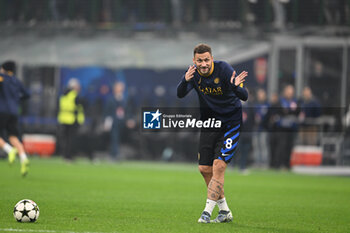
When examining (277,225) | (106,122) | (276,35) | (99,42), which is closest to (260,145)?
(276,35)

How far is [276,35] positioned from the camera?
75.7 ft

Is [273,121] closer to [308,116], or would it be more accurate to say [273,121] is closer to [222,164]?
[308,116]

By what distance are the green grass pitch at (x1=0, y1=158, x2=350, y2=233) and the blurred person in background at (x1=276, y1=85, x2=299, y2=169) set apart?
203 centimetres

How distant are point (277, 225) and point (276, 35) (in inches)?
578

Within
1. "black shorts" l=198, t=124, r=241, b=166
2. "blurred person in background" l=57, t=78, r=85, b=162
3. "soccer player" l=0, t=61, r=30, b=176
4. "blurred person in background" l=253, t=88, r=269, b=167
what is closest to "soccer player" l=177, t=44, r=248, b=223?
"black shorts" l=198, t=124, r=241, b=166

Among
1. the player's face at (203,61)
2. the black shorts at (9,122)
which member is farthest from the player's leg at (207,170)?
the black shorts at (9,122)

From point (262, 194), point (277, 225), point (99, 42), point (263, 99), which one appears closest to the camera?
point (277, 225)

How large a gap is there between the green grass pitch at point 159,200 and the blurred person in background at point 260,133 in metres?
2.46

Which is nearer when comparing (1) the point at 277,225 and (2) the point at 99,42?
(1) the point at 277,225

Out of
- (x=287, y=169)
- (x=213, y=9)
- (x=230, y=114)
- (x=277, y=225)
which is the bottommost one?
(x=287, y=169)

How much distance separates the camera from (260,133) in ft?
73.9

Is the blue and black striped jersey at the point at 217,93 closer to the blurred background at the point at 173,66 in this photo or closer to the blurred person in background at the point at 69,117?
the blurred background at the point at 173,66

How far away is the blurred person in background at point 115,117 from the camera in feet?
76.5

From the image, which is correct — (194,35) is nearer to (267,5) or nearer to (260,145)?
(267,5)
